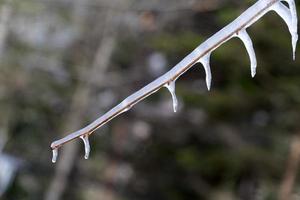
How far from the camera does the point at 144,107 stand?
706 cm

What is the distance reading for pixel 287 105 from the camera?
487 centimetres

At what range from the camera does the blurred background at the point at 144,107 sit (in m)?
4.88

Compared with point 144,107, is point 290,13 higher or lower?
lower

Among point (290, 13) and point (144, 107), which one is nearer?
point (290, 13)

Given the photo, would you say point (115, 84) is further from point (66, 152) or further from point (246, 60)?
point (246, 60)

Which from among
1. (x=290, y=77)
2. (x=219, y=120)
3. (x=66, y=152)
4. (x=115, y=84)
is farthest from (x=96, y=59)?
(x=290, y=77)

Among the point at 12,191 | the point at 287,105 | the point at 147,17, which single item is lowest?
the point at 12,191

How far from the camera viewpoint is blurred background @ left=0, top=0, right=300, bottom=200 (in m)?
4.88

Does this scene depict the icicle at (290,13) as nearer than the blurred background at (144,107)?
Yes

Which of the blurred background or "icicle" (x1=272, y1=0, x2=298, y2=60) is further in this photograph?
the blurred background

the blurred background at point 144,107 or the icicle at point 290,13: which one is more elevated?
the blurred background at point 144,107

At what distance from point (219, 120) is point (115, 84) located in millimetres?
1325

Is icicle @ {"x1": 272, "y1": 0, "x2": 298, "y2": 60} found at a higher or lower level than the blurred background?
lower

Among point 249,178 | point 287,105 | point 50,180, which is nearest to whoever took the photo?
point 287,105
